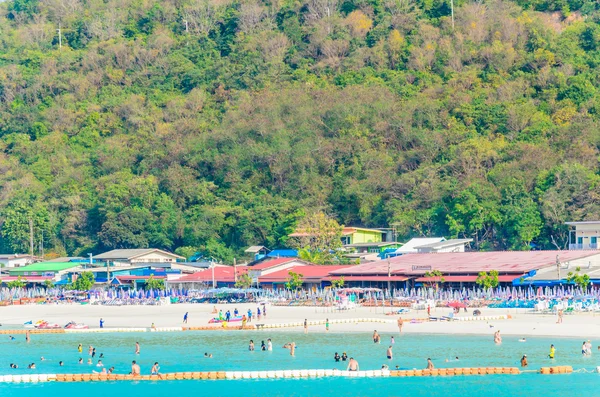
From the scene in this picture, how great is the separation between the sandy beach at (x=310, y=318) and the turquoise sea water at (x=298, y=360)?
2.43 metres

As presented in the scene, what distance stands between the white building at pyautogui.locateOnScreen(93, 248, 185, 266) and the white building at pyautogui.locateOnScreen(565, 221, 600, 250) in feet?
128

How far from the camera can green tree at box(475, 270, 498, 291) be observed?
70.9 meters

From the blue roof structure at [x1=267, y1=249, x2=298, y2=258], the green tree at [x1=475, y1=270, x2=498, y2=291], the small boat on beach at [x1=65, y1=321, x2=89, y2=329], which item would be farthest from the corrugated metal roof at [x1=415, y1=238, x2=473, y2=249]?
the small boat on beach at [x1=65, y1=321, x2=89, y2=329]

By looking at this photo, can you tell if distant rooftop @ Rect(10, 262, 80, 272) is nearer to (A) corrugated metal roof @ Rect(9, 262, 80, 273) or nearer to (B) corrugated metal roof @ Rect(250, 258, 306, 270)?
(A) corrugated metal roof @ Rect(9, 262, 80, 273)

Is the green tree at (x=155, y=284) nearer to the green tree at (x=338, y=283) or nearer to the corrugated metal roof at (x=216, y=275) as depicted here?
the corrugated metal roof at (x=216, y=275)

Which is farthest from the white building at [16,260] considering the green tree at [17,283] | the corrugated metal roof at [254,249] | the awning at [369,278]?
the awning at [369,278]

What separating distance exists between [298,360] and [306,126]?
72.5 m

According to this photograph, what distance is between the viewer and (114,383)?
4509cm

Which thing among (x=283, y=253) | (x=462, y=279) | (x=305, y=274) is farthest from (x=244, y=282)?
(x=462, y=279)

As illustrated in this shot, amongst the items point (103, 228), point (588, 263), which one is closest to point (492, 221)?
point (588, 263)

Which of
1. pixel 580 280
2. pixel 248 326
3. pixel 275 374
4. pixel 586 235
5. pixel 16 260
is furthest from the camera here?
pixel 16 260

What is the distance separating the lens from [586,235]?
3349 inches

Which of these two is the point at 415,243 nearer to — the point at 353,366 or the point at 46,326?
the point at 46,326

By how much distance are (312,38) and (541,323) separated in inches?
3454
